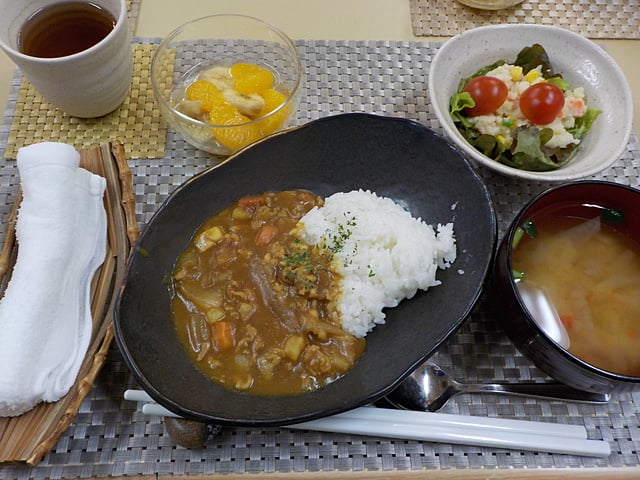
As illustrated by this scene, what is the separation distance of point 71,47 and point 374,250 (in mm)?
1351

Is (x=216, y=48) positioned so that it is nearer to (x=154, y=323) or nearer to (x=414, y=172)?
(x=414, y=172)

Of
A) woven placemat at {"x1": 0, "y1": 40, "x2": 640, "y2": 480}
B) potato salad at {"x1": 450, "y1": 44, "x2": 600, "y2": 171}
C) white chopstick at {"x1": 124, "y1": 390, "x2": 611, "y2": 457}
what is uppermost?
potato salad at {"x1": 450, "y1": 44, "x2": 600, "y2": 171}

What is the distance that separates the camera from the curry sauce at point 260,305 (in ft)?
5.23

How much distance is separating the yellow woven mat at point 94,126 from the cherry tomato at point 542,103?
1421mm

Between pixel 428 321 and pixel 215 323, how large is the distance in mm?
661

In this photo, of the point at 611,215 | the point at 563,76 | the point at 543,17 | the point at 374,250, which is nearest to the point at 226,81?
the point at 374,250

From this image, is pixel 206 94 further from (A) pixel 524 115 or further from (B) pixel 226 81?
(A) pixel 524 115

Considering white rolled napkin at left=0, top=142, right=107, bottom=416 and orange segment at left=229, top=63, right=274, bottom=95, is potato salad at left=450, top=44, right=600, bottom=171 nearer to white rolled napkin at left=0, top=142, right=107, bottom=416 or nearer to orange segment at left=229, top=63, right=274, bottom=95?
orange segment at left=229, top=63, right=274, bottom=95

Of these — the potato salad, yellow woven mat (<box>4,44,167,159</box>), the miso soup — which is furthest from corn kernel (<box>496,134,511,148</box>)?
yellow woven mat (<box>4,44,167,159</box>)

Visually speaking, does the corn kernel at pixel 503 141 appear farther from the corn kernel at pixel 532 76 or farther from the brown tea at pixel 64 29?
the brown tea at pixel 64 29

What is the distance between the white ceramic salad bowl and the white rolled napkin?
127 centimetres

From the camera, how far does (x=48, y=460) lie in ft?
5.11

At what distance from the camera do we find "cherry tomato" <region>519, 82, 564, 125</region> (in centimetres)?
195

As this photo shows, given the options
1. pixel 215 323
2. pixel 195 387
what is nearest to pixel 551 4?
pixel 215 323
